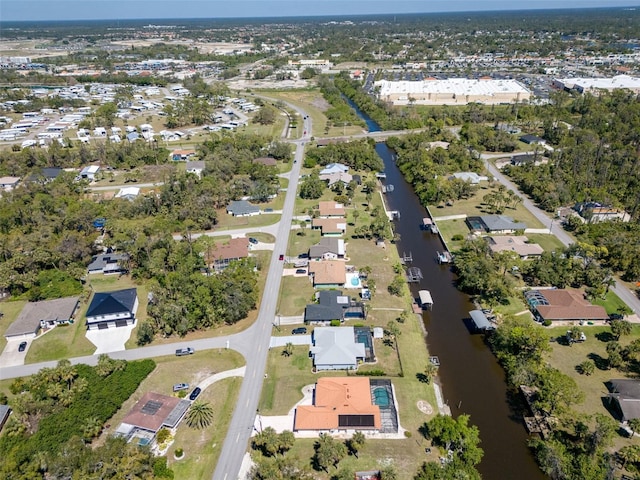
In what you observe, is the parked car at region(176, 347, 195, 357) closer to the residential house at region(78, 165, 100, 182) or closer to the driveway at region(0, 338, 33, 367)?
the driveway at region(0, 338, 33, 367)

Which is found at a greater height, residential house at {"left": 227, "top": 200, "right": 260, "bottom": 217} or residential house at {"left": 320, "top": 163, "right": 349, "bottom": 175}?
residential house at {"left": 320, "top": 163, "right": 349, "bottom": 175}

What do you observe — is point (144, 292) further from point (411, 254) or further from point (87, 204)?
point (411, 254)

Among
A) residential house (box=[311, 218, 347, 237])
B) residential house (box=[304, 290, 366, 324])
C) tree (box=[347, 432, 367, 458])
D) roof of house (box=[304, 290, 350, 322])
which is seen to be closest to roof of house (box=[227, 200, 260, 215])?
residential house (box=[311, 218, 347, 237])

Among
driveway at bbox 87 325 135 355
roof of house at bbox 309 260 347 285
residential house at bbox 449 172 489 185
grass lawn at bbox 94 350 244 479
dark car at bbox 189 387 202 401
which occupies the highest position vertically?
residential house at bbox 449 172 489 185

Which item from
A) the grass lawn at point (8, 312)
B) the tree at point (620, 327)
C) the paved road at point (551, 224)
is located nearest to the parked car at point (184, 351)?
the grass lawn at point (8, 312)

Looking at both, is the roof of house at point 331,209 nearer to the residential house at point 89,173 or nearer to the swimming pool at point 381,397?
the swimming pool at point 381,397

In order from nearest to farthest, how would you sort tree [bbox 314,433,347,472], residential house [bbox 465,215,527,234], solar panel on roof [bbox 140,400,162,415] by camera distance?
tree [bbox 314,433,347,472] → solar panel on roof [bbox 140,400,162,415] → residential house [bbox 465,215,527,234]
